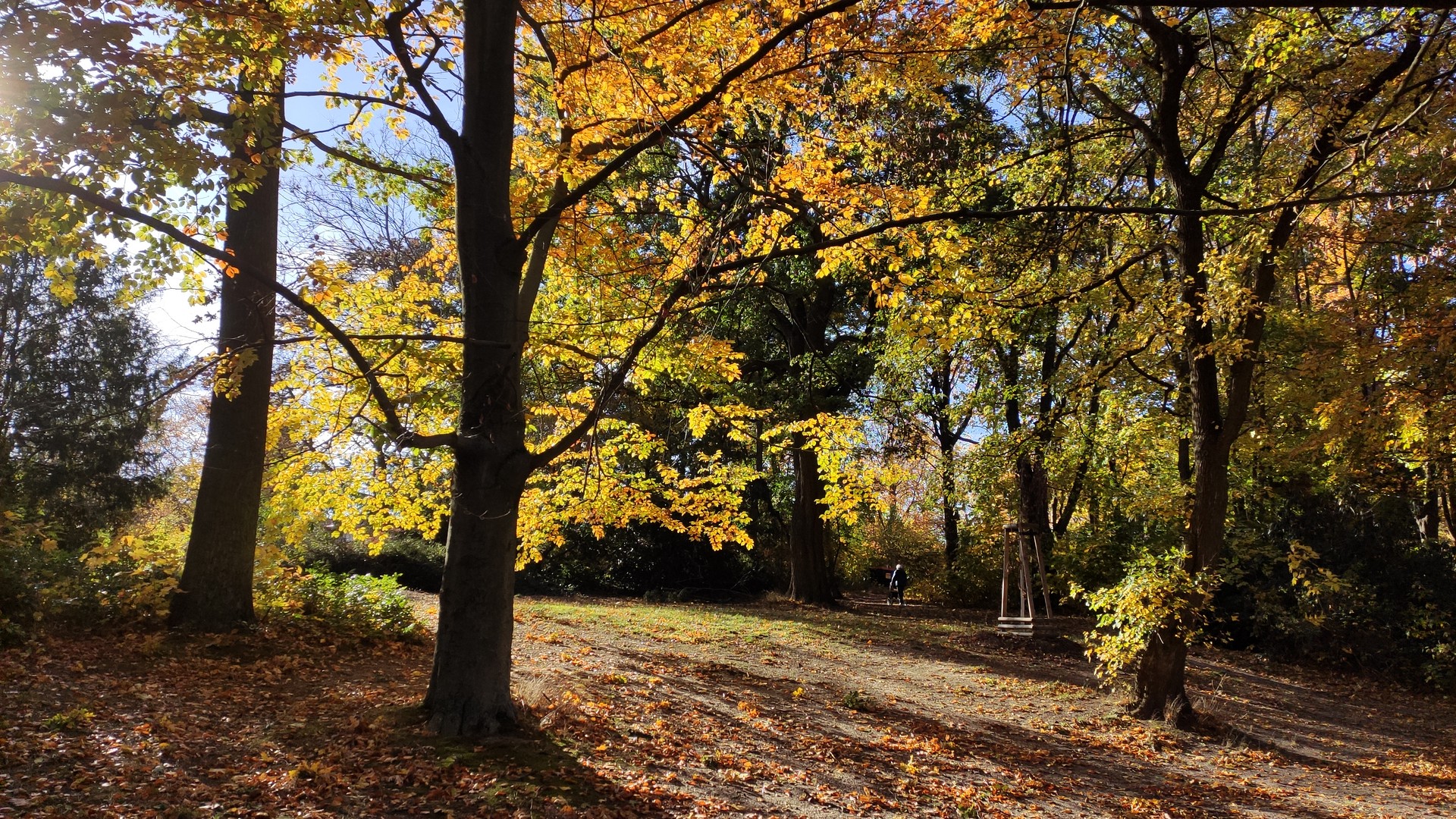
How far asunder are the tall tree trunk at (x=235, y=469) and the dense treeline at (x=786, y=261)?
32 millimetres

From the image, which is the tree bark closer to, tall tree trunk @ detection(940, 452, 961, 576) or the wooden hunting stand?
the wooden hunting stand

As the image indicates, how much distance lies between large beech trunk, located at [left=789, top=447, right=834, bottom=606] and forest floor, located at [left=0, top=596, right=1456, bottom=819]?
638cm

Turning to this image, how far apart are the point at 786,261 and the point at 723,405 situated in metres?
6.46

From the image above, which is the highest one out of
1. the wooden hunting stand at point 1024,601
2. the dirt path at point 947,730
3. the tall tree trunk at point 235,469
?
the tall tree trunk at point 235,469

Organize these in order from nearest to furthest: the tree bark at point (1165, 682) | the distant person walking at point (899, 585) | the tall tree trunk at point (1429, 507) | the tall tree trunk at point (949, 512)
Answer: the tree bark at point (1165, 682)
the tall tree trunk at point (1429, 507)
the tall tree trunk at point (949, 512)
the distant person walking at point (899, 585)

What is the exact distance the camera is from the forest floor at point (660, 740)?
15.8ft

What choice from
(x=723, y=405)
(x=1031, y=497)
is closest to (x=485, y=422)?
(x=723, y=405)

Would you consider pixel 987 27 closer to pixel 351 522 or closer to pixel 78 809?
pixel 351 522

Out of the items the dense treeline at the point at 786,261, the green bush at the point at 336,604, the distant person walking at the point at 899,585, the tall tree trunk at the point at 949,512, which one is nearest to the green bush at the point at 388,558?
the dense treeline at the point at 786,261

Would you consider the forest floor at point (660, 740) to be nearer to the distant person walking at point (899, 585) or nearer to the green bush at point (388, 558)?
the green bush at point (388, 558)

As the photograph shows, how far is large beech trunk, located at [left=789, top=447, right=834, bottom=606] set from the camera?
19.2m

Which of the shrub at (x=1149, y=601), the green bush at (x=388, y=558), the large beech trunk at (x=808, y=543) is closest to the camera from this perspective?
the shrub at (x=1149, y=601)

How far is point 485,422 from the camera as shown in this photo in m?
5.83

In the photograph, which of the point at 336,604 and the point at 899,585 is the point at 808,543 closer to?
the point at 899,585
